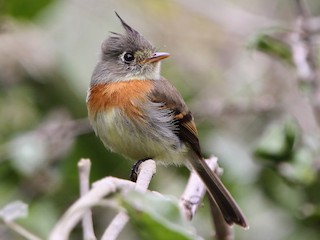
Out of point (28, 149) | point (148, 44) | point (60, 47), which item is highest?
point (148, 44)

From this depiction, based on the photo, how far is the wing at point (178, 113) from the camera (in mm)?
3490

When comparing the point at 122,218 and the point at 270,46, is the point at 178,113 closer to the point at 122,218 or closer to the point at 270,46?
the point at 270,46

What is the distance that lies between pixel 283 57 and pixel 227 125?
3.60 feet

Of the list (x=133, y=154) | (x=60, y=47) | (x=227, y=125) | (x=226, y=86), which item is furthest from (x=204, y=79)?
(x=133, y=154)

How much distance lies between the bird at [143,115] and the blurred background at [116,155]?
0.33 m

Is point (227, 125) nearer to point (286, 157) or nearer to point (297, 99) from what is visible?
point (297, 99)

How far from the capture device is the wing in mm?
3490

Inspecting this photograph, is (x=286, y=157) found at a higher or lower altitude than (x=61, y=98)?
higher

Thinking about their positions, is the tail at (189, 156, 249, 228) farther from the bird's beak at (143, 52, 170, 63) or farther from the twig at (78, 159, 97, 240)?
the twig at (78, 159, 97, 240)

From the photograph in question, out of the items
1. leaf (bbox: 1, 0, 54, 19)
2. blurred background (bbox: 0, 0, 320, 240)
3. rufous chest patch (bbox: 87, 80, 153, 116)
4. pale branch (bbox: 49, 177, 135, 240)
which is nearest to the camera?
pale branch (bbox: 49, 177, 135, 240)

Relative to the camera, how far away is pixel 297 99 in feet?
16.7

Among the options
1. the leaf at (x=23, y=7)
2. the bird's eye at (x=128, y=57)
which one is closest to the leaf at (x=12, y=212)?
the bird's eye at (x=128, y=57)

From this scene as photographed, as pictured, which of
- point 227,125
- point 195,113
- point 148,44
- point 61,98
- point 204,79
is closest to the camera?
point 148,44

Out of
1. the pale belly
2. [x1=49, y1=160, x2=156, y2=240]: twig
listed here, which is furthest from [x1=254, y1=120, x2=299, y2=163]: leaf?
[x1=49, y1=160, x2=156, y2=240]: twig
